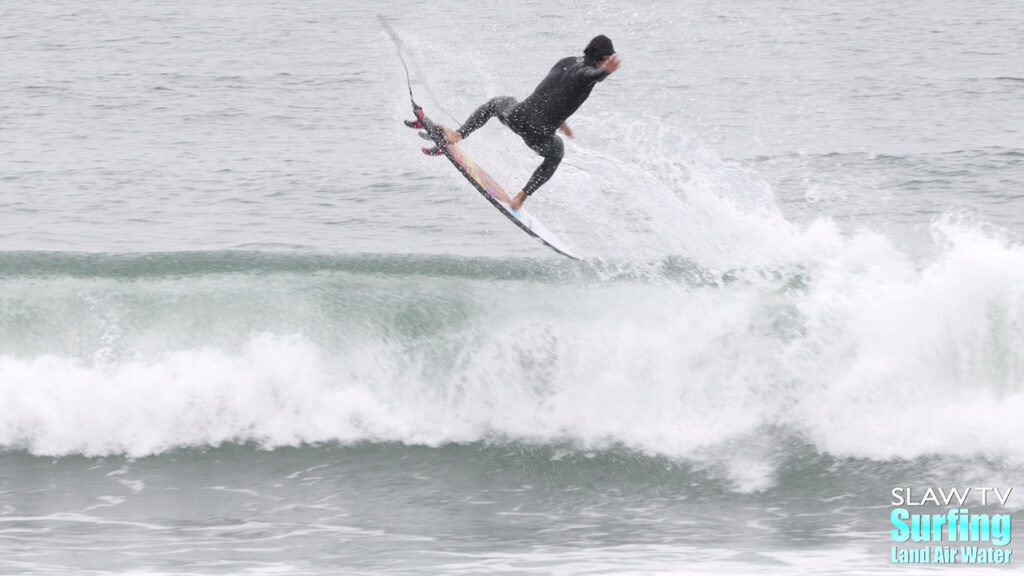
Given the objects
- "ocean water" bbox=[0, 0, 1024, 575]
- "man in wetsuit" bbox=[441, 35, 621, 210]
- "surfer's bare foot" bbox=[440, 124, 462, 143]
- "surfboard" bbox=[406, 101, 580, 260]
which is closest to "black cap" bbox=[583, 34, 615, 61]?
"man in wetsuit" bbox=[441, 35, 621, 210]

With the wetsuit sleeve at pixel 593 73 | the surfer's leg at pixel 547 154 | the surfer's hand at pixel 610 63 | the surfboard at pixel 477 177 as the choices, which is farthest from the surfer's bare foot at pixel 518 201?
the surfer's hand at pixel 610 63

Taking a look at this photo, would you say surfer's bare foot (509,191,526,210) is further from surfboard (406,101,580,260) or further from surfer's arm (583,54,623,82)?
surfer's arm (583,54,623,82)

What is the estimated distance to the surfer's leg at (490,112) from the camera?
970 cm

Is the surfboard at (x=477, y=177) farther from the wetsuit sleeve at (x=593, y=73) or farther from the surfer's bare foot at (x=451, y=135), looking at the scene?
the wetsuit sleeve at (x=593, y=73)

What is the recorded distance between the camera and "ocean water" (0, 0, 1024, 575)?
9055 mm

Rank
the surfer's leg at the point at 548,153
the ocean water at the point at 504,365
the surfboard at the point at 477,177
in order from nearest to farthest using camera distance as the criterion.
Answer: the ocean water at the point at 504,365
the surfer's leg at the point at 548,153
the surfboard at the point at 477,177

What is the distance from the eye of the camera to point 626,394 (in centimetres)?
1067

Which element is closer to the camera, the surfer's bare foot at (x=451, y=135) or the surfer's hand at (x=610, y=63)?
the surfer's hand at (x=610, y=63)

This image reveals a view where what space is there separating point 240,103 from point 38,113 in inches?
135

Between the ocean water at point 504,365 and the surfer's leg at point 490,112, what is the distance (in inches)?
39.7

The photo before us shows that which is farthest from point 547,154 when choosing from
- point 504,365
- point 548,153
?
point 504,365

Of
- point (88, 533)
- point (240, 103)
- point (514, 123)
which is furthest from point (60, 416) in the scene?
point (240, 103)

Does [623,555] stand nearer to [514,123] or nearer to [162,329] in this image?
[514,123]

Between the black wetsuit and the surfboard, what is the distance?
0.37 m
